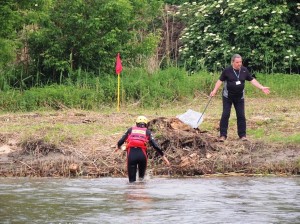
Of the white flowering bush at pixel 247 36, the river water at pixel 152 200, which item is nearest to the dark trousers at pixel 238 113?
the river water at pixel 152 200

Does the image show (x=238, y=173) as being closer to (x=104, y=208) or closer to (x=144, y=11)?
(x=104, y=208)

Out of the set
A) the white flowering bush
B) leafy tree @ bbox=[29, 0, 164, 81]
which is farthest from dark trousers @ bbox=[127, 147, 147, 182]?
the white flowering bush

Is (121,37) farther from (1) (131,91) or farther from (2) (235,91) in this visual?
(2) (235,91)

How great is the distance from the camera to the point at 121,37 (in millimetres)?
26531

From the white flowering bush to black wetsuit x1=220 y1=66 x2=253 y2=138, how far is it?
31.4ft

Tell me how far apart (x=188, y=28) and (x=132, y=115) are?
9497mm

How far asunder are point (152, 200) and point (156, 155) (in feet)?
11.8

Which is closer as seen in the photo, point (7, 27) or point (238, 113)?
point (238, 113)

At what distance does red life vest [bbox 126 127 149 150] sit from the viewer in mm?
16172

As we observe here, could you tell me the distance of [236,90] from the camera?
18609mm

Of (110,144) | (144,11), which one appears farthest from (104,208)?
(144,11)

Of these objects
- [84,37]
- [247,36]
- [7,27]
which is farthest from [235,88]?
[247,36]

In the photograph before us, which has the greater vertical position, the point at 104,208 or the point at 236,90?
the point at 236,90

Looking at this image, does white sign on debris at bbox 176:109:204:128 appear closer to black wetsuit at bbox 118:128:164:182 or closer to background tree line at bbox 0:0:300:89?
black wetsuit at bbox 118:128:164:182
